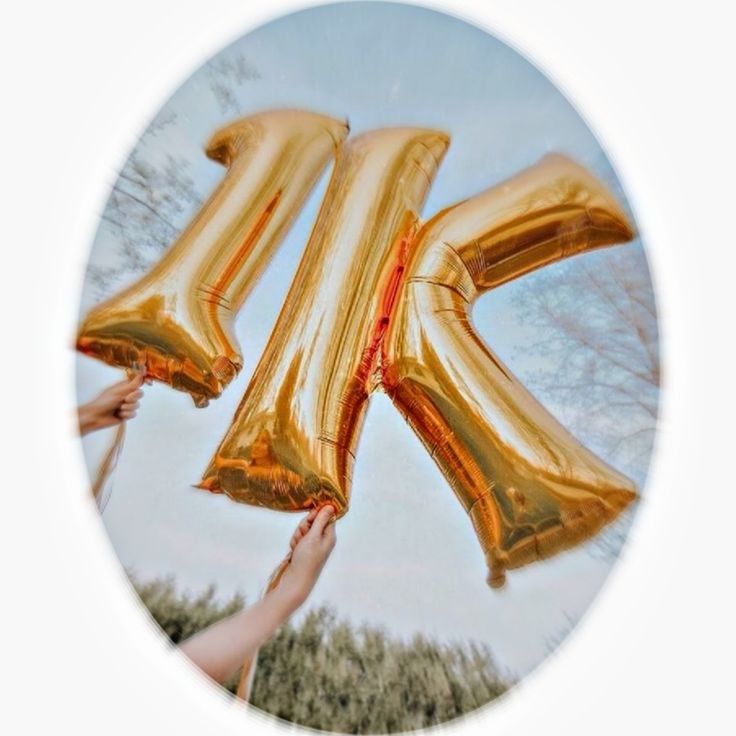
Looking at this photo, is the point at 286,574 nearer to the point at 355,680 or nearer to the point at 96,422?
the point at 355,680

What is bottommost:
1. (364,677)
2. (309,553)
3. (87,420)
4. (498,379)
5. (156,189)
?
(364,677)

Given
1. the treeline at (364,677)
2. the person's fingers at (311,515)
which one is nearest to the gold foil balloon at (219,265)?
the person's fingers at (311,515)

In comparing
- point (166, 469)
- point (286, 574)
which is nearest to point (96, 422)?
point (166, 469)

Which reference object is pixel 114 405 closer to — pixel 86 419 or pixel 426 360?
pixel 86 419

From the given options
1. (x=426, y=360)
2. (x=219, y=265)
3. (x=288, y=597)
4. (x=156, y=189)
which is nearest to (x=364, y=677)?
(x=288, y=597)

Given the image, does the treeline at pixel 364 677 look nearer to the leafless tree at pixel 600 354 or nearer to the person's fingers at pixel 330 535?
the person's fingers at pixel 330 535

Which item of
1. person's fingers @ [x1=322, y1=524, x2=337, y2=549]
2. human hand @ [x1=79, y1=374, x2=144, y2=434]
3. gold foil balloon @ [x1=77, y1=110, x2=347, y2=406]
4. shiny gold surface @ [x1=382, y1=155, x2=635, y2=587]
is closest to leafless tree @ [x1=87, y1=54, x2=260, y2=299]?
gold foil balloon @ [x1=77, y1=110, x2=347, y2=406]

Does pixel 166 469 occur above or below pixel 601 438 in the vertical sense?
below
